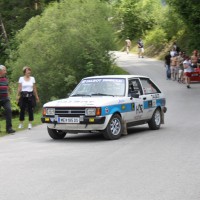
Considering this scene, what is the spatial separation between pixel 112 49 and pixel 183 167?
70.0 ft

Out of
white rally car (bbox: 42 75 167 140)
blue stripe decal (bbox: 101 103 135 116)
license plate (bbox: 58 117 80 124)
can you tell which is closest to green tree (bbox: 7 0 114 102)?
white rally car (bbox: 42 75 167 140)

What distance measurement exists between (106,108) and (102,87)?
1402mm

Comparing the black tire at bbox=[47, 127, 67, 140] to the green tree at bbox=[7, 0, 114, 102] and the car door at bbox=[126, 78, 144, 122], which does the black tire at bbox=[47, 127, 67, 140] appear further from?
the green tree at bbox=[7, 0, 114, 102]

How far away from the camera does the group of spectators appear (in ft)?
101

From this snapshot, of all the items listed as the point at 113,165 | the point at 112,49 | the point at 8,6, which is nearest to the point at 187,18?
the point at 112,49

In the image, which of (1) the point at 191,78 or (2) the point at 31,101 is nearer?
(2) the point at 31,101

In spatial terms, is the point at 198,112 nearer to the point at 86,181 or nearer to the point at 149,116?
the point at 149,116

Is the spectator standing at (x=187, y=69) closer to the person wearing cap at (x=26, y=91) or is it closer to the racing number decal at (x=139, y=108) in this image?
the person wearing cap at (x=26, y=91)

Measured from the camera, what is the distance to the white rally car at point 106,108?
513 inches

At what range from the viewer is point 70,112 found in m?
13.2

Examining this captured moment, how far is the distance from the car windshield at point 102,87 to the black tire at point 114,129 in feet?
2.87

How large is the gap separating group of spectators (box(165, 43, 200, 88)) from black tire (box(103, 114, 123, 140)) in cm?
1728

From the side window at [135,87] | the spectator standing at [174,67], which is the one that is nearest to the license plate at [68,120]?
the side window at [135,87]

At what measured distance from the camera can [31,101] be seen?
1603cm
